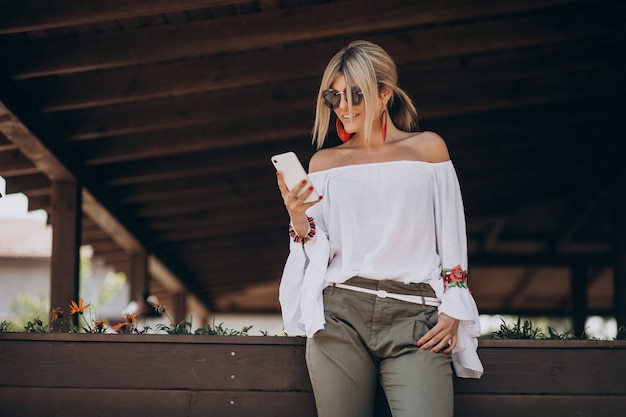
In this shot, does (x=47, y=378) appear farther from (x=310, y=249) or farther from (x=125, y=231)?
(x=125, y=231)

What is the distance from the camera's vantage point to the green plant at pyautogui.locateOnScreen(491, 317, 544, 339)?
3204mm

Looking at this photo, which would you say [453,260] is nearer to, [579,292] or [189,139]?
[189,139]

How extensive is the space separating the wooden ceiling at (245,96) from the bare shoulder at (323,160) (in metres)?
1.84

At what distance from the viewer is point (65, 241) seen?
6.41 meters

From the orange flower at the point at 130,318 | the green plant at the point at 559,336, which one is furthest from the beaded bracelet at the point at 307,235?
the green plant at the point at 559,336

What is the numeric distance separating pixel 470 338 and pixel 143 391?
47.6 inches

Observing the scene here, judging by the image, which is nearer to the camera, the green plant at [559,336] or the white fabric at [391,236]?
the white fabric at [391,236]

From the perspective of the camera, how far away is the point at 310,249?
2.64 m

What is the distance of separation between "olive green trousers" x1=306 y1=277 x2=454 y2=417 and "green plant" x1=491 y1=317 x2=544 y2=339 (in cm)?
76

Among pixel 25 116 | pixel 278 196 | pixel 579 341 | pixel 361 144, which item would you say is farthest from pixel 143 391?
pixel 278 196

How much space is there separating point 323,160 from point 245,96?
3.35m

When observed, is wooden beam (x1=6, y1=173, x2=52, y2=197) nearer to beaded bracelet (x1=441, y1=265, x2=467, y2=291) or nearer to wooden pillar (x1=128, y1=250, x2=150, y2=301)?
wooden pillar (x1=128, y1=250, x2=150, y2=301)

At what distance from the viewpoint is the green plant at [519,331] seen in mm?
3204

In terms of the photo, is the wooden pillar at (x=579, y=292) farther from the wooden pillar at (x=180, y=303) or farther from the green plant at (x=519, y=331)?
the green plant at (x=519, y=331)
